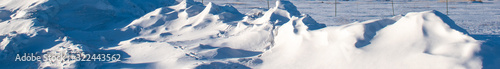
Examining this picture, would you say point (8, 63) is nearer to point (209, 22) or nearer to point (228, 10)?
point (209, 22)

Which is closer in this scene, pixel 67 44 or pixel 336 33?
pixel 336 33

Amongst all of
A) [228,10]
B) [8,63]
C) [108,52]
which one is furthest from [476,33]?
[8,63]

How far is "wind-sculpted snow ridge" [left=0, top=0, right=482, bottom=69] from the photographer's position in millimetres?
3661

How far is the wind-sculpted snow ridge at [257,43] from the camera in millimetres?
3661

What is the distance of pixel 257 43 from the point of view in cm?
512

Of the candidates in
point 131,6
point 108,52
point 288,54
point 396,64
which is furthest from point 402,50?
point 131,6

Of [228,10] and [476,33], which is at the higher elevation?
[228,10]

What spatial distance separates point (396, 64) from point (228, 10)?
4.11 meters

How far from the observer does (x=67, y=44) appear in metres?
5.07

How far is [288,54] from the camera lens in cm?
435

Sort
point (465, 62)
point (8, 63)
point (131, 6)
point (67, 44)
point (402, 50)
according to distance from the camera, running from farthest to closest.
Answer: point (131, 6), point (67, 44), point (8, 63), point (402, 50), point (465, 62)

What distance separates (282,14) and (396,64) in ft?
10.7

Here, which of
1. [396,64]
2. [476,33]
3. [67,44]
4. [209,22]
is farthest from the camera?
[476,33]

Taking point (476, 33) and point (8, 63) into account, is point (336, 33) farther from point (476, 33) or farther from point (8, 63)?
point (476, 33)
